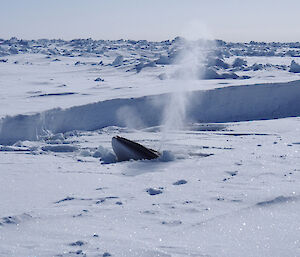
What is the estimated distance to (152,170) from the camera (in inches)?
238

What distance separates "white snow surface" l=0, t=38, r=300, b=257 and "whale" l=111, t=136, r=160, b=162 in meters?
0.15

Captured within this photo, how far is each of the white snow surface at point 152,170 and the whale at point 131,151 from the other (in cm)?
15

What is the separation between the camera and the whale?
6.90 metres

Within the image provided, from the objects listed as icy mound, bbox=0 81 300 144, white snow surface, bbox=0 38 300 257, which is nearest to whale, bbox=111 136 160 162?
white snow surface, bbox=0 38 300 257

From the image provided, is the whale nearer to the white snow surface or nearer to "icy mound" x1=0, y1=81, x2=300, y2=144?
the white snow surface

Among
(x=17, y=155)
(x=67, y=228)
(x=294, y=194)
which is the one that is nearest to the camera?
(x=67, y=228)

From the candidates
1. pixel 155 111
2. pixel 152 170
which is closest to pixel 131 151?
pixel 152 170

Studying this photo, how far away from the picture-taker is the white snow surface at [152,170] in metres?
3.65

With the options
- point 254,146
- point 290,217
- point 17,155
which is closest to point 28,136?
point 17,155

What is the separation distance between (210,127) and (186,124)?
22.3 inches

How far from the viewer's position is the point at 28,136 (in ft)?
28.8

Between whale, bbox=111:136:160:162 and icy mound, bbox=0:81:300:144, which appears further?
icy mound, bbox=0:81:300:144

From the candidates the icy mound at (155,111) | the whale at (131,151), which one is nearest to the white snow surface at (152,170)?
the icy mound at (155,111)

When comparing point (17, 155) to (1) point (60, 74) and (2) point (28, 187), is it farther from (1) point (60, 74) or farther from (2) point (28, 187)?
(1) point (60, 74)
